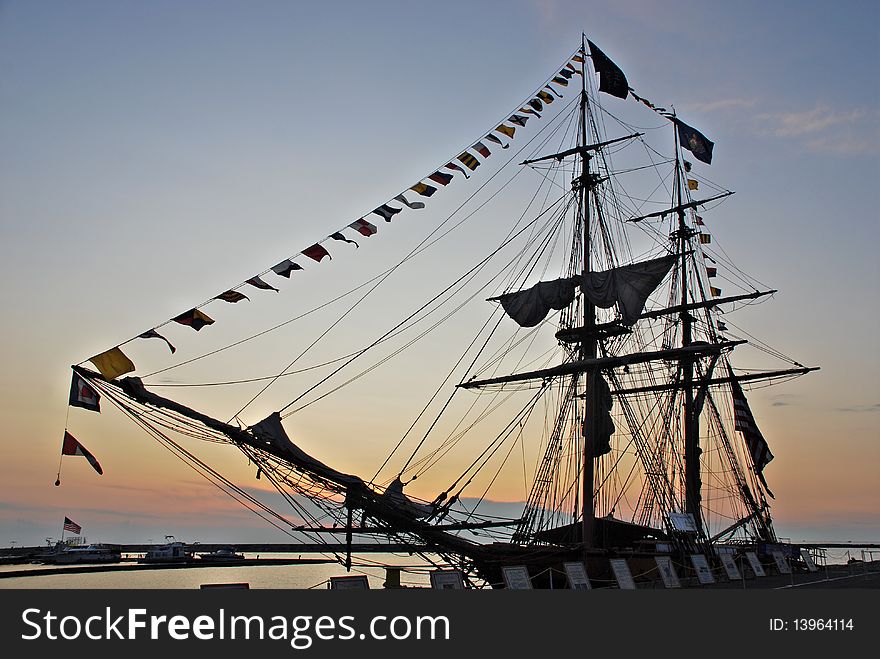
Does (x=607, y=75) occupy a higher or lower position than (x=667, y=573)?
higher

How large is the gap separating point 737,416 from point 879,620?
133 ft

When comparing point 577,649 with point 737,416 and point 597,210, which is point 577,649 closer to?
point 597,210

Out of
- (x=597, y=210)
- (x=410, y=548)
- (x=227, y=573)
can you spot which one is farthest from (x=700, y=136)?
(x=227, y=573)

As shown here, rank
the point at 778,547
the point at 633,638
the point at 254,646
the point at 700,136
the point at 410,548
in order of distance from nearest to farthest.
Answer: the point at 254,646
the point at 633,638
the point at 410,548
the point at 700,136
the point at 778,547

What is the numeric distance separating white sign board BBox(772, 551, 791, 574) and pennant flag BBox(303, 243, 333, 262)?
123 feet

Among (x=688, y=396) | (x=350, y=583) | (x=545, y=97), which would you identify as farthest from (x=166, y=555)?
(x=350, y=583)

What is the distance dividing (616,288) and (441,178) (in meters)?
15.2

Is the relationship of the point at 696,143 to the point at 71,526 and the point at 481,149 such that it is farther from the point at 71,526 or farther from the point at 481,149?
the point at 71,526

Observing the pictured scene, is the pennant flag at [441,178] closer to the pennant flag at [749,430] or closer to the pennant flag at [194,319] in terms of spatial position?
the pennant flag at [194,319]

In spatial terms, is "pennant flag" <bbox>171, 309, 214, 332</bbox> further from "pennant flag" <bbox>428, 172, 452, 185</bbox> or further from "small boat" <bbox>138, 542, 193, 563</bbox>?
"small boat" <bbox>138, 542, 193, 563</bbox>

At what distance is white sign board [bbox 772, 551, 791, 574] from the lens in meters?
47.0

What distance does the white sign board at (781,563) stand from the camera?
154 feet

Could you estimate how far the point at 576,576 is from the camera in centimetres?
2448

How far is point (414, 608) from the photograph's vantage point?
1384 centimetres
